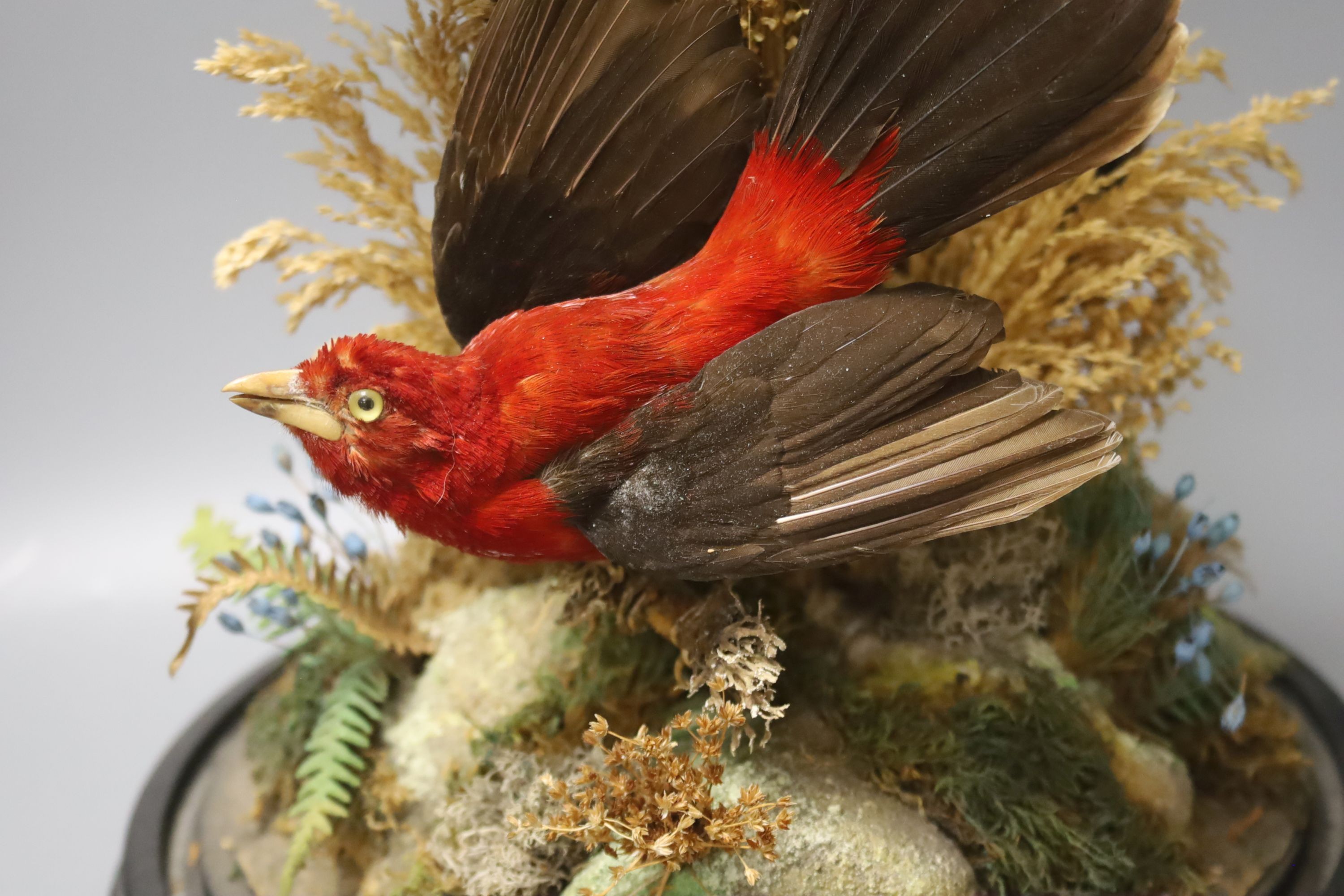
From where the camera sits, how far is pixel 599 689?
199 centimetres

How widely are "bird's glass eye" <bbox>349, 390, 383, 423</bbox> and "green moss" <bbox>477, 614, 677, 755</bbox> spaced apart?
721 millimetres

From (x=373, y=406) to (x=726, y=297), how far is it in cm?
56

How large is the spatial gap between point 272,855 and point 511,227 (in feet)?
4.66

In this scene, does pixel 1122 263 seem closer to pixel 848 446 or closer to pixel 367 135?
pixel 848 446

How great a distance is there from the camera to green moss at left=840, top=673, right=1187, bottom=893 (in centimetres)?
174

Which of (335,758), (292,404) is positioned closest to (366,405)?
(292,404)

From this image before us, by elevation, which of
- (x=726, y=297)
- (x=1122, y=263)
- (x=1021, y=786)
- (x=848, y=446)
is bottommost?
(x=1021, y=786)

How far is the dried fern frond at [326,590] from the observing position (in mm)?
2020

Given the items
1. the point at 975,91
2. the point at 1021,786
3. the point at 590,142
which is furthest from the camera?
the point at 1021,786

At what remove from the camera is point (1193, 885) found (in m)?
1.81

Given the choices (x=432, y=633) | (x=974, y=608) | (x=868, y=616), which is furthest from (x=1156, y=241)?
(x=432, y=633)

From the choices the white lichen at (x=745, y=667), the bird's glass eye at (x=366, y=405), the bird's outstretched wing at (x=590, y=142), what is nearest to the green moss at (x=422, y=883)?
the white lichen at (x=745, y=667)

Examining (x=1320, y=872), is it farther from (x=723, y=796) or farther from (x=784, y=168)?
(x=784, y=168)

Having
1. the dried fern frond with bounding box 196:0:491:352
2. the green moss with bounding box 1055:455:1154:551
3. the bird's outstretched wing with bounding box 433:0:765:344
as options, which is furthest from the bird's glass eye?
the green moss with bounding box 1055:455:1154:551
